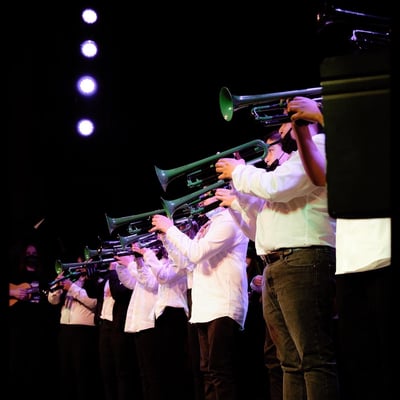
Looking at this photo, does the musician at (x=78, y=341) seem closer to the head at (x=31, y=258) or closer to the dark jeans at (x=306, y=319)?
the head at (x=31, y=258)

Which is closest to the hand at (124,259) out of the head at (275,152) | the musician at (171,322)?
the musician at (171,322)

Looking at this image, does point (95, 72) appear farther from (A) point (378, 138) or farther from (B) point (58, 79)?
(A) point (378, 138)

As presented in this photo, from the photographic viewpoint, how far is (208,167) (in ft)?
16.1

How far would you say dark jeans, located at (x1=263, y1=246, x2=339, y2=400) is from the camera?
3.36 m

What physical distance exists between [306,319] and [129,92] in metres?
5.62

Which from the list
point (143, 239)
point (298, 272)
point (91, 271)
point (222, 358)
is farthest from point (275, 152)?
point (91, 271)

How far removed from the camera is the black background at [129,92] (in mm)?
6169

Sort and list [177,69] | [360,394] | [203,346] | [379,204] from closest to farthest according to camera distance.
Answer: [379,204] < [360,394] < [203,346] < [177,69]

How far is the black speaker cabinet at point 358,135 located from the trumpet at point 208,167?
2.59m

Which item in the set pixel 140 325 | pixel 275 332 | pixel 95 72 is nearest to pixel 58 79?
pixel 95 72

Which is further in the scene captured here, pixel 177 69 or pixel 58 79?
pixel 58 79

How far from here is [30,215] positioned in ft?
29.2

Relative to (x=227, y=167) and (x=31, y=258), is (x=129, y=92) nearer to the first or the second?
(x=31, y=258)

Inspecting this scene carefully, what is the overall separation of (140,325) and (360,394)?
11.8 feet
